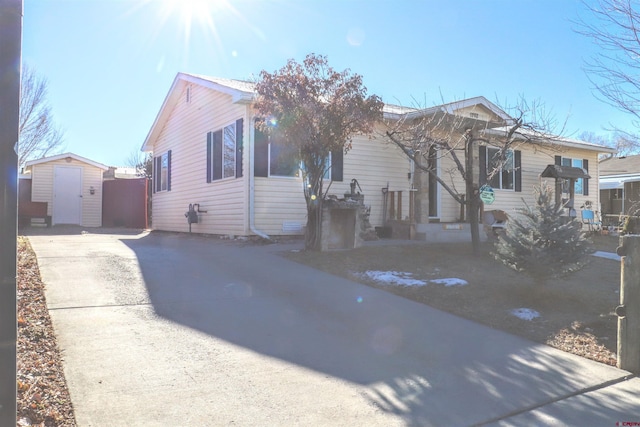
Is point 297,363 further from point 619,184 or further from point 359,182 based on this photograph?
point 619,184

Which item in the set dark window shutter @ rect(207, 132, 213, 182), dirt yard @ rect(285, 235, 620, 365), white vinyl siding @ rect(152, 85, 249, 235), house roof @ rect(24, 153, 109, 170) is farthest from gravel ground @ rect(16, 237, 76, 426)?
house roof @ rect(24, 153, 109, 170)

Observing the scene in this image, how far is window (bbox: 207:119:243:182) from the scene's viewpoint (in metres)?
11.5

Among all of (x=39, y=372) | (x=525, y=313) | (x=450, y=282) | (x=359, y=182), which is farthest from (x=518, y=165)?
(x=39, y=372)

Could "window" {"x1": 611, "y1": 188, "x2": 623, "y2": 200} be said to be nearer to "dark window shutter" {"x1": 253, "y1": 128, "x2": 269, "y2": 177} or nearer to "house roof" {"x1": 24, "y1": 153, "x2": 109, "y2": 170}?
"dark window shutter" {"x1": 253, "y1": 128, "x2": 269, "y2": 177}

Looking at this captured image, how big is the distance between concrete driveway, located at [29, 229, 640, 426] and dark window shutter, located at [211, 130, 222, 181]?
6458mm

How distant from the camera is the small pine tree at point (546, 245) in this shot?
19.9ft

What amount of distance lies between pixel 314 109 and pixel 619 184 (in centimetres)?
2044

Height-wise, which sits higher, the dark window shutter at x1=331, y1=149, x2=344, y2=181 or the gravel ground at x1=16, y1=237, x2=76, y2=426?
the dark window shutter at x1=331, y1=149, x2=344, y2=181

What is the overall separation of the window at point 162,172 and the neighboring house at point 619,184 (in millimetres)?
19889

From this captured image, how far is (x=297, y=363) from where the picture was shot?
3.93m

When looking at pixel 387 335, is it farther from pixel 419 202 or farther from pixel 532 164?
pixel 532 164

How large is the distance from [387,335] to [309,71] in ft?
18.0

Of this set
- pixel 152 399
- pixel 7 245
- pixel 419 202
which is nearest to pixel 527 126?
pixel 419 202

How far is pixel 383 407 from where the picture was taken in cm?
325
